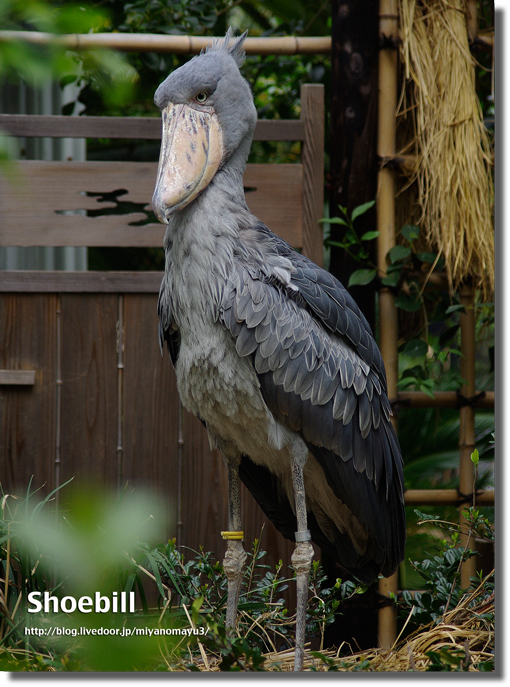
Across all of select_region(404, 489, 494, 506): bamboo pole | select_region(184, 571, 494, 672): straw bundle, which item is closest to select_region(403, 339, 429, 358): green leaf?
select_region(404, 489, 494, 506): bamboo pole

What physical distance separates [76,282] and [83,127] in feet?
1.90

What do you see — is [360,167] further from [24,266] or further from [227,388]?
[24,266]

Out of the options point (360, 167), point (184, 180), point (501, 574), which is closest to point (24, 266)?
point (360, 167)

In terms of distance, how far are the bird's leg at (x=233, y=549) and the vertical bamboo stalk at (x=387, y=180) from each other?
85 centimetres

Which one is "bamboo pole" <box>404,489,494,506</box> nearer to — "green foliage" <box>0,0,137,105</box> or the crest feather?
the crest feather

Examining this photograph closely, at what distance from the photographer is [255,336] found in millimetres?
1544

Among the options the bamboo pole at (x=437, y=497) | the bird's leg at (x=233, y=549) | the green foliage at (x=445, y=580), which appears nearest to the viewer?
the bird's leg at (x=233, y=549)

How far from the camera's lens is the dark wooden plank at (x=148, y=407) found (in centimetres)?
243

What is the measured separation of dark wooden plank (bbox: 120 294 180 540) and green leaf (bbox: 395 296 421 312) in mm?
909

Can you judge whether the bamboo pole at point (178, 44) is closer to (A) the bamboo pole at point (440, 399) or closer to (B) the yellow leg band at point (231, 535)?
(A) the bamboo pole at point (440, 399)

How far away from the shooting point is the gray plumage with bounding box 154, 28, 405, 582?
61.6 inches

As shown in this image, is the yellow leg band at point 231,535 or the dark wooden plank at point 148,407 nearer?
the yellow leg band at point 231,535

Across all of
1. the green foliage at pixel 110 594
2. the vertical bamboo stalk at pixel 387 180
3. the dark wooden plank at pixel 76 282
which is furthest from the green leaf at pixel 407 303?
the green foliage at pixel 110 594

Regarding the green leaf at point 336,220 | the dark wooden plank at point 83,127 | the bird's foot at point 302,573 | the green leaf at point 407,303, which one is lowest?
the bird's foot at point 302,573
